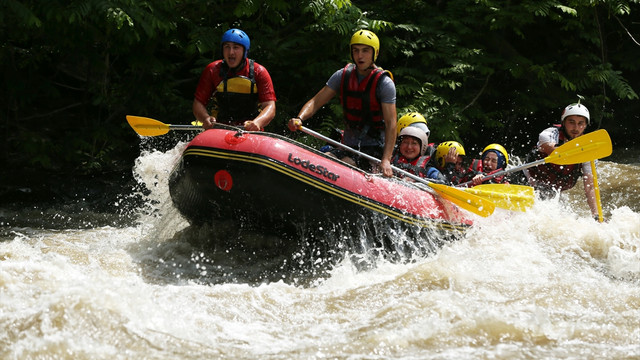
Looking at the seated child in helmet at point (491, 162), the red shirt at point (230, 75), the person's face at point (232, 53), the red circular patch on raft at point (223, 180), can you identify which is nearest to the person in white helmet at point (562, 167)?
the seated child in helmet at point (491, 162)

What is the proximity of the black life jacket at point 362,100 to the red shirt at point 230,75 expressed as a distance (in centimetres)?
64

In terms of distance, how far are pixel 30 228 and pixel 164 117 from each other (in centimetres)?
262

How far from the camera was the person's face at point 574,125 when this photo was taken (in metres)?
6.71

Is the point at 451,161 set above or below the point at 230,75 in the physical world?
below

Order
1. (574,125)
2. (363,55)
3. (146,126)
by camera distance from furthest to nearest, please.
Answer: (574,125)
(146,126)
(363,55)

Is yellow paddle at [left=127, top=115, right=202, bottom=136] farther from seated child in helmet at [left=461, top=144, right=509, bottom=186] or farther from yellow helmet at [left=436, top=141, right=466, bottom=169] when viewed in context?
seated child in helmet at [left=461, top=144, right=509, bottom=186]

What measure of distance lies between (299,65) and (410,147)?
3138mm

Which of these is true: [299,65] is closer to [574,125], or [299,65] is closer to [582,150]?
[574,125]

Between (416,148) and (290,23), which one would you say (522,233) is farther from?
(290,23)

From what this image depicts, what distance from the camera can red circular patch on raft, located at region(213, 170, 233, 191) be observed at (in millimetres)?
4980

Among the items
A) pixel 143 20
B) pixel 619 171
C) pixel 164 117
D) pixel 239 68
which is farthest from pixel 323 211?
pixel 619 171

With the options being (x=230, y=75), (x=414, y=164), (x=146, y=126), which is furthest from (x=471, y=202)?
(x=146, y=126)

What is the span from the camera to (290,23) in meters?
9.20

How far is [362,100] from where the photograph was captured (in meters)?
5.75
